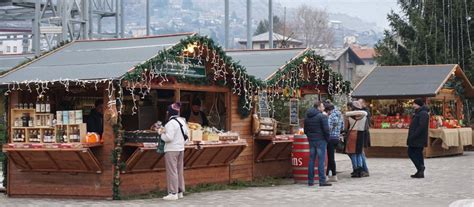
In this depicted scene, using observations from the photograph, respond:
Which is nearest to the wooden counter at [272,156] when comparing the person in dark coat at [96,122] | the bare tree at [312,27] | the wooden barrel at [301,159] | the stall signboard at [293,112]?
the wooden barrel at [301,159]

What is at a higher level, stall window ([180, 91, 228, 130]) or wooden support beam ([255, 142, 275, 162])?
stall window ([180, 91, 228, 130])

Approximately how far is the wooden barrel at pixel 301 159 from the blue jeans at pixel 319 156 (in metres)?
0.57

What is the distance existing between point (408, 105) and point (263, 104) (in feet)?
29.6

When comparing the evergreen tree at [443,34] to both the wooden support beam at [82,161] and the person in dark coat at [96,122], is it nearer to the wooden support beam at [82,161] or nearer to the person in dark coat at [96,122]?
the person in dark coat at [96,122]

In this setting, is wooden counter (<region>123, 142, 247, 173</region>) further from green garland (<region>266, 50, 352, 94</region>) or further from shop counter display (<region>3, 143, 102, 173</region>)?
green garland (<region>266, 50, 352, 94</region>)

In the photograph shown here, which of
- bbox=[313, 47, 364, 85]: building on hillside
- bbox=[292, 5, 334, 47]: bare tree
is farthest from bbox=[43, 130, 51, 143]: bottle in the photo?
bbox=[313, 47, 364, 85]: building on hillside

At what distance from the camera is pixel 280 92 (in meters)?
17.5

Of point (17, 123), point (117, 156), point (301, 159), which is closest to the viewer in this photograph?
point (117, 156)

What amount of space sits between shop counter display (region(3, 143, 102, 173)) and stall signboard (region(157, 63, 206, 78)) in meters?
1.67

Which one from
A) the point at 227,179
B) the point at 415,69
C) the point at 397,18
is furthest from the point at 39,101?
the point at 397,18

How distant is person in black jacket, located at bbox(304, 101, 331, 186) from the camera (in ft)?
49.6

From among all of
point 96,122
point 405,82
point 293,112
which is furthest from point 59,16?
point 96,122

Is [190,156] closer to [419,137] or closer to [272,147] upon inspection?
[272,147]

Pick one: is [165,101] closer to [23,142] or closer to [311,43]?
[23,142]
